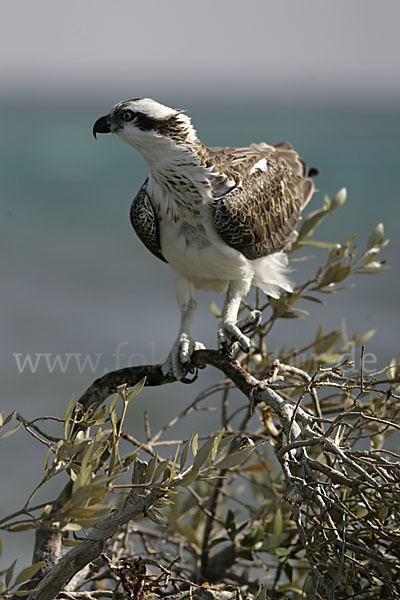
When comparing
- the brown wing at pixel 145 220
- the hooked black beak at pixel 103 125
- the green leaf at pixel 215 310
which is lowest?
the green leaf at pixel 215 310

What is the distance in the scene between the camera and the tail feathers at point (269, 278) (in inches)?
104

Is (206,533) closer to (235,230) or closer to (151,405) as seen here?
(235,230)

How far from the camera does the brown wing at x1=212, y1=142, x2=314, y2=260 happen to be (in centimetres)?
241

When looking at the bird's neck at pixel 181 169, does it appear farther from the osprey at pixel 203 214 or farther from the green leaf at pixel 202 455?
the green leaf at pixel 202 455

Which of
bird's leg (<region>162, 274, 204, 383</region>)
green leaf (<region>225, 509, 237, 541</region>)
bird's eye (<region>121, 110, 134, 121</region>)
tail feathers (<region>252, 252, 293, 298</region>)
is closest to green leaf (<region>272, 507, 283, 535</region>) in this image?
green leaf (<region>225, 509, 237, 541</region>)

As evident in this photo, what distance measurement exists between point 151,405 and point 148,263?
420cm

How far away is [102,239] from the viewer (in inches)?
451

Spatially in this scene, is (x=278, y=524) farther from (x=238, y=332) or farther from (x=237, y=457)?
(x=237, y=457)

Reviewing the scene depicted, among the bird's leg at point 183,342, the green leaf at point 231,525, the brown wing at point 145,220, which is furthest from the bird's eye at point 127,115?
the green leaf at point 231,525

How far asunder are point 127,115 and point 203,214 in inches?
15.6

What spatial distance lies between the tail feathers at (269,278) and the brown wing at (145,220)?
1.24 ft

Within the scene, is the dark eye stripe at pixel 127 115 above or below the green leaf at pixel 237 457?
above

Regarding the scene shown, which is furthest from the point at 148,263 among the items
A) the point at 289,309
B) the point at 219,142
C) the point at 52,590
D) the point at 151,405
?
the point at 52,590

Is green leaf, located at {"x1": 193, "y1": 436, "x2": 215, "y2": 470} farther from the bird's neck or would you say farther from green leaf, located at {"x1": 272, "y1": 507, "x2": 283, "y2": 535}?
the bird's neck
